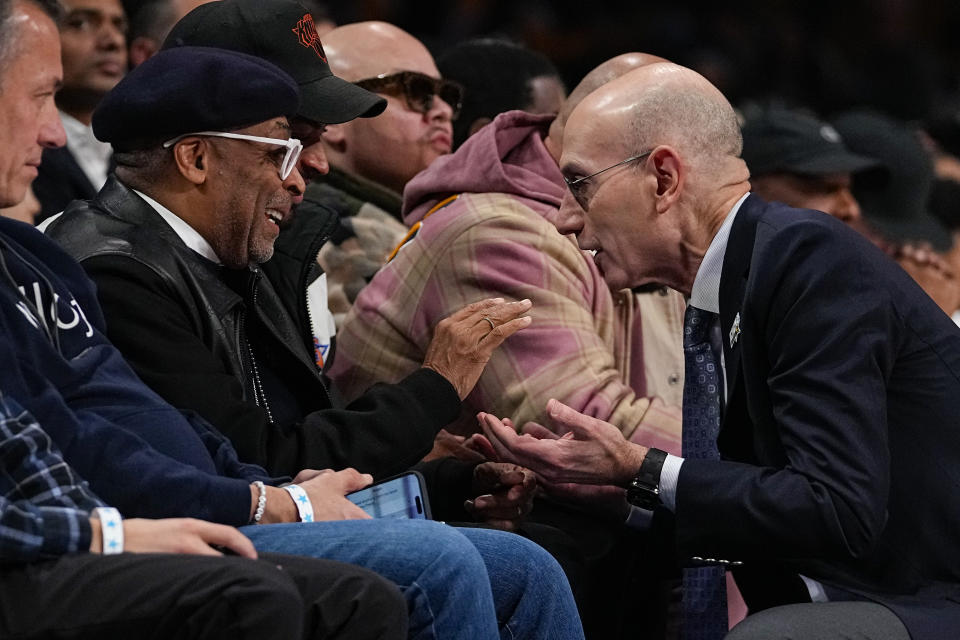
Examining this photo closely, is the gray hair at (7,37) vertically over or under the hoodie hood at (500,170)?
over

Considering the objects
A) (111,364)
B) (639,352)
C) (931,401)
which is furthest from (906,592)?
(111,364)

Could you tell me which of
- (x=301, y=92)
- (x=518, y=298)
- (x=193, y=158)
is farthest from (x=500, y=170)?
(x=193, y=158)

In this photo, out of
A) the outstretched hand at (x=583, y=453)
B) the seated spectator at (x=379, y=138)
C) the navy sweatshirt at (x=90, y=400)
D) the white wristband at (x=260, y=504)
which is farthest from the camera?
the seated spectator at (x=379, y=138)

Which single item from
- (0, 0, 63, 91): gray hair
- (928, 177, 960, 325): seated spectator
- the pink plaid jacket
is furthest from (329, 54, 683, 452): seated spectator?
(928, 177, 960, 325): seated spectator

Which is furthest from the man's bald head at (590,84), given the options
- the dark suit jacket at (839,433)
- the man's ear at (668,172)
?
the dark suit jacket at (839,433)

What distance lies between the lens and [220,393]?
2.94 metres

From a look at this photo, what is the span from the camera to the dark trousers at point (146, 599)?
2.11 metres

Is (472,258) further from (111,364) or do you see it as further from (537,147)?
(111,364)

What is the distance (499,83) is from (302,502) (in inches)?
107

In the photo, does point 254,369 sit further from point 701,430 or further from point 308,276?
point 701,430

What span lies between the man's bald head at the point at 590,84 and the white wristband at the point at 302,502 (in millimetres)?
1621

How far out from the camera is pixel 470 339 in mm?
3338

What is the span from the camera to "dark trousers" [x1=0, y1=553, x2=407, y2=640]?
2.11 meters

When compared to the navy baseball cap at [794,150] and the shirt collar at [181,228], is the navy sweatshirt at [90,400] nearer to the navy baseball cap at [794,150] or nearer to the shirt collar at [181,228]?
the shirt collar at [181,228]
